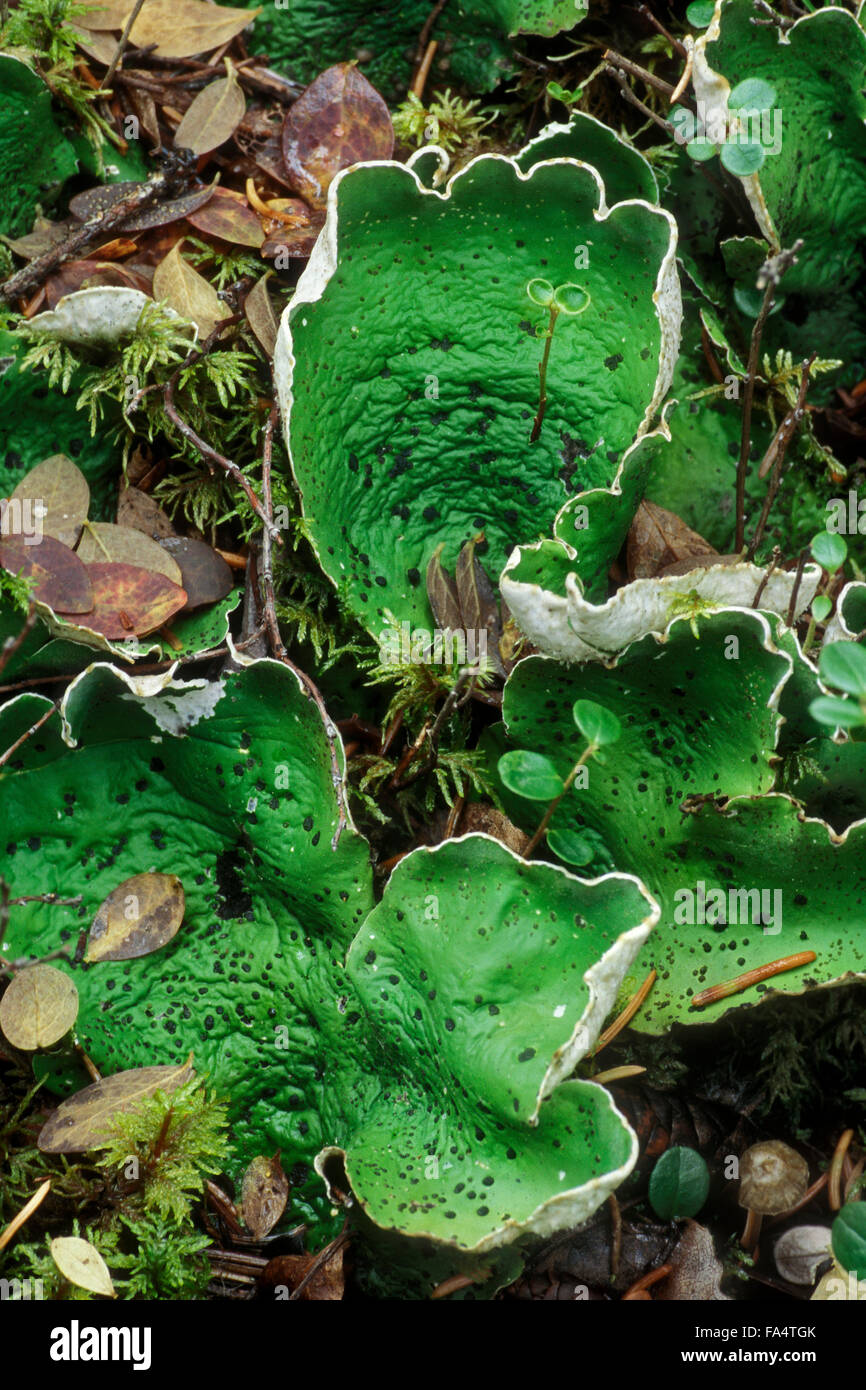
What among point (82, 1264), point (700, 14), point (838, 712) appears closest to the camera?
point (838, 712)

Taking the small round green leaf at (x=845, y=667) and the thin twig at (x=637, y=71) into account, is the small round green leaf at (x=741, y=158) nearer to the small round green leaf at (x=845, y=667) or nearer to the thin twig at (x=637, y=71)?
the thin twig at (x=637, y=71)

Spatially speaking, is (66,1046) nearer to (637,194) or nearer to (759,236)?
(637,194)

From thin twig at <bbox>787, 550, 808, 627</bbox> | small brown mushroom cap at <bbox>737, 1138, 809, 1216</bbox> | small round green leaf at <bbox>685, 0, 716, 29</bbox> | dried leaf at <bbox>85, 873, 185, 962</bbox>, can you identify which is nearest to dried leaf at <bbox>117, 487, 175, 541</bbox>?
dried leaf at <bbox>85, 873, 185, 962</bbox>

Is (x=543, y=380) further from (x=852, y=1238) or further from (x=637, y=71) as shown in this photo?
(x=852, y=1238)

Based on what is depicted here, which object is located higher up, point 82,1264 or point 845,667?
point 845,667

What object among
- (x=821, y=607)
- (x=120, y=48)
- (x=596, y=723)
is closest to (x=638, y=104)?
(x=120, y=48)

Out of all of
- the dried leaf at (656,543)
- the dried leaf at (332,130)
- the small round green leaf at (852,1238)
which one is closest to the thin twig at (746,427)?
the dried leaf at (656,543)

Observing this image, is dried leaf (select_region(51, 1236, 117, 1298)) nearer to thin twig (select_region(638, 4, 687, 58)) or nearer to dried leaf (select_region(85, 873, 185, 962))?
dried leaf (select_region(85, 873, 185, 962))
